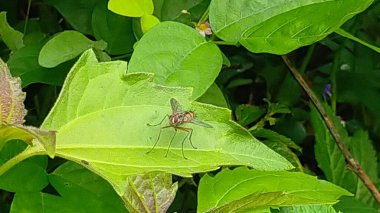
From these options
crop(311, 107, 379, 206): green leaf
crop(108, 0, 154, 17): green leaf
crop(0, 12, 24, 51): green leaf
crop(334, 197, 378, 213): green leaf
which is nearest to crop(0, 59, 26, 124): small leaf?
crop(108, 0, 154, 17): green leaf

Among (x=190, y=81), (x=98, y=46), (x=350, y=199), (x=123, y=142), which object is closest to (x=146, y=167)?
(x=123, y=142)

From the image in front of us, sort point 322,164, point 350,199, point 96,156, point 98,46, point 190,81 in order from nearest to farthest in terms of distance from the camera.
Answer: point 96,156 → point 190,81 → point 98,46 → point 350,199 → point 322,164

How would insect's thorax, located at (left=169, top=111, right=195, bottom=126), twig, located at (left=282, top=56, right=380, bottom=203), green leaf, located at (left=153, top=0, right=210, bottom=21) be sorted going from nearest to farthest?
insect's thorax, located at (left=169, top=111, right=195, bottom=126), green leaf, located at (left=153, top=0, right=210, bottom=21), twig, located at (left=282, top=56, right=380, bottom=203)

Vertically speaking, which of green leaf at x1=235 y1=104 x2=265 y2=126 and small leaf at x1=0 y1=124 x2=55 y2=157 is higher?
small leaf at x1=0 y1=124 x2=55 y2=157

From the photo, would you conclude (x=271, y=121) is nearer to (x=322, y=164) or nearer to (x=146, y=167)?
(x=322, y=164)

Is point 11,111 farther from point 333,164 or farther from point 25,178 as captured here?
point 333,164

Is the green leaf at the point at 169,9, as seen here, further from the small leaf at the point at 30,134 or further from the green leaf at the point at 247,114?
the small leaf at the point at 30,134

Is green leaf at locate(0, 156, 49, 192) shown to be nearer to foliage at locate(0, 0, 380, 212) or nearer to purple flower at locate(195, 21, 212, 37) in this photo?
foliage at locate(0, 0, 380, 212)

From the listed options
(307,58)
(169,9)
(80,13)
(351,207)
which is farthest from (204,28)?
(307,58)
